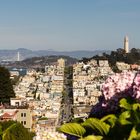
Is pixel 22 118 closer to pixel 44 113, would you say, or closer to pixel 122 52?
pixel 44 113

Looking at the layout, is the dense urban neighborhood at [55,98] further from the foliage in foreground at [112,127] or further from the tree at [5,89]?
the foliage in foreground at [112,127]

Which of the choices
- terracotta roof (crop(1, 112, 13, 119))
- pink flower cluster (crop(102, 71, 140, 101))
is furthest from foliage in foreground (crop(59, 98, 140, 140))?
terracotta roof (crop(1, 112, 13, 119))

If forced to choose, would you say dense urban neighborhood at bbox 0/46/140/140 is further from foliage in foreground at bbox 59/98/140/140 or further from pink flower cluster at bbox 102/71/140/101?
foliage in foreground at bbox 59/98/140/140

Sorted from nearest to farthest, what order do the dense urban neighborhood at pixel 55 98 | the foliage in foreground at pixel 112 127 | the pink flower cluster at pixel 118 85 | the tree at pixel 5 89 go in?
1. the foliage in foreground at pixel 112 127
2. the pink flower cluster at pixel 118 85
3. the dense urban neighborhood at pixel 55 98
4. the tree at pixel 5 89

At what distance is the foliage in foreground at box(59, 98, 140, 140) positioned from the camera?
2.74m

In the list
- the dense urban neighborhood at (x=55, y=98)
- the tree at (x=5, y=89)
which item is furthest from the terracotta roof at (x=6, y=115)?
the tree at (x=5, y=89)

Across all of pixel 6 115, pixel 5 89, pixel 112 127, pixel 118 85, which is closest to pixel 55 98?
pixel 5 89

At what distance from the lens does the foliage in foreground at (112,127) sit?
274 cm

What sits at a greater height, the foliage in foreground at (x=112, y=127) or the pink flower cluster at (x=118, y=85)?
the pink flower cluster at (x=118, y=85)

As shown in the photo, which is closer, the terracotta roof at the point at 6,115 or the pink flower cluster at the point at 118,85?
the pink flower cluster at the point at 118,85

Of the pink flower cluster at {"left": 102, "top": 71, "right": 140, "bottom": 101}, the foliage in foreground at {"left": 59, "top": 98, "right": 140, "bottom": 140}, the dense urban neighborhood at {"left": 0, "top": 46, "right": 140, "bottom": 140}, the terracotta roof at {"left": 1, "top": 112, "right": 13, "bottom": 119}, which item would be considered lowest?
the dense urban neighborhood at {"left": 0, "top": 46, "right": 140, "bottom": 140}

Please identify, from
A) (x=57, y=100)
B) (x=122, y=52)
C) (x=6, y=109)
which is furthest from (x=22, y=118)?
(x=122, y=52)

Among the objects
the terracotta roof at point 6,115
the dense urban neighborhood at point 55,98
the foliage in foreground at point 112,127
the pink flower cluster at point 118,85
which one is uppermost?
the pink flower cluster at point 118,85

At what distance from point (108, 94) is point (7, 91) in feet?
122
